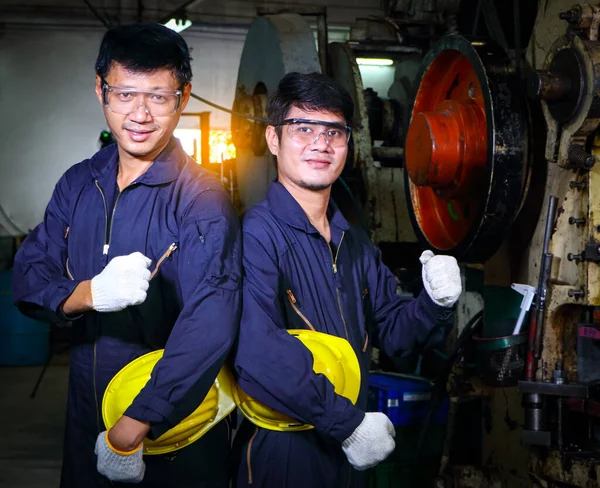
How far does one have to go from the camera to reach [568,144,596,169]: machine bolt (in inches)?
68.5

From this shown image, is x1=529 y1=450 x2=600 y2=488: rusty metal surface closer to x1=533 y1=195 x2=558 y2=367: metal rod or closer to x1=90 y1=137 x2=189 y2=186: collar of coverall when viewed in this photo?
x1=533 y1=195 x2=558 y2=367: metal rod

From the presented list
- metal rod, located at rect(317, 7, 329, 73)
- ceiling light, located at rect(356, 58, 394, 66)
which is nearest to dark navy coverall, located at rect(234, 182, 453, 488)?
metal rod, located at rect(317, 7, 329, 73)

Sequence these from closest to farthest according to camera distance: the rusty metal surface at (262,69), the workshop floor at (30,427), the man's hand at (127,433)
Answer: the man's hand at (127,433) → the rusty metal surface at (262,69) → the workshop floor at (30,427)

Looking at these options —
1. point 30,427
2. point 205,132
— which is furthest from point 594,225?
point 205,132

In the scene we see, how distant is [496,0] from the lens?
2.95 metres

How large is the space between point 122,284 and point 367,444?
0.61m

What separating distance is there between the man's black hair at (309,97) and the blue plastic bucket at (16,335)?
510cm

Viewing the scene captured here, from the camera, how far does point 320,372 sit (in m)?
1.57

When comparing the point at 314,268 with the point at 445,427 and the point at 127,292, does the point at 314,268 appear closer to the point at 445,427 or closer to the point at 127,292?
the point at 127,292

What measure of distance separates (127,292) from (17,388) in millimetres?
4685

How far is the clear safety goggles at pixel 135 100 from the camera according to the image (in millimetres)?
1587

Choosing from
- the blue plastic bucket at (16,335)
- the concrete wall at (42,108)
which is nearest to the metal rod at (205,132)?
the concrete wall at (42,108)

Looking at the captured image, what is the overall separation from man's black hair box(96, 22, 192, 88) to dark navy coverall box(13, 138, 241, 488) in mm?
195

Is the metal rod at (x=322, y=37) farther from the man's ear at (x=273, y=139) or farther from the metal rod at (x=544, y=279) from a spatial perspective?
the metal rod at (x=544, y=279)
